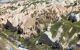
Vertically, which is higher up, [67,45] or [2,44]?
[2,44]

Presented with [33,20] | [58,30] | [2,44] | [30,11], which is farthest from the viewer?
[30,11]

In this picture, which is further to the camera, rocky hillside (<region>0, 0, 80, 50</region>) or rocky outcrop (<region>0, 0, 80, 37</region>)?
rocky outcrop (<region>0, 0, 80, 37</region>)

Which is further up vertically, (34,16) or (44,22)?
(34,16)

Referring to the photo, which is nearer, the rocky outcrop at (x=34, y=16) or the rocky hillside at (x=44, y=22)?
the rocky hillside at (x=44, y=22)

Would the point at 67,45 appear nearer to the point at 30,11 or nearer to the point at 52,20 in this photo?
the point at 52,20

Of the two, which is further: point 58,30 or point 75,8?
point 75,8

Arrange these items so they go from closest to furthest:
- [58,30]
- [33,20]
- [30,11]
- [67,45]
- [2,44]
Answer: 1. [2,44]
2. [67,45]
3. [58,30]
4. [33,20]
5. [30,11]

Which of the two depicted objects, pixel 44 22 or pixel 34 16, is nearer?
pixel 44 22

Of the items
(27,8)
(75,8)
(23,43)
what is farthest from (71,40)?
(27,8)
